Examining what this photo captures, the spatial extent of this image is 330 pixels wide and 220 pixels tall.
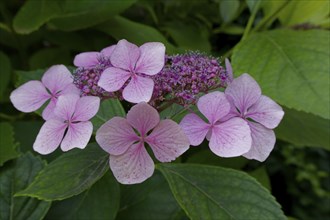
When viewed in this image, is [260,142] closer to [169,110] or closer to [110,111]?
[169,110]

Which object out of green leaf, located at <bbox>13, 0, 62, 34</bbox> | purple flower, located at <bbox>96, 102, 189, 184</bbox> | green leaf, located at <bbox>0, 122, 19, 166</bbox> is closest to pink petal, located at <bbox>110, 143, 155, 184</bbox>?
purple flower, located at <bbox>96, 102, 189, 184</bbox>

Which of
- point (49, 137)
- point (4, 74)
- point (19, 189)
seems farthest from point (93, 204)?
point (4, 74)

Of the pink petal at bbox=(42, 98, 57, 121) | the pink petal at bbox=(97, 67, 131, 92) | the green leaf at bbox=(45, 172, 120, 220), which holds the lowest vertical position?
the green leaf at bbox=(45, 172, 120, 220)

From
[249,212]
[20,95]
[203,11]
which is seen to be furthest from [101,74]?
[203,11]

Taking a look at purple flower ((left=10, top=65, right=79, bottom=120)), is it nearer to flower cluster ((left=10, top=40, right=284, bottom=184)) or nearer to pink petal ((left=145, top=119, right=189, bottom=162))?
flower cluster ((left=10, top=40, right=284, bottom=184))

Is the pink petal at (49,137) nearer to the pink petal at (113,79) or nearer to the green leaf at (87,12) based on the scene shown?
the pink petal at (113,79)

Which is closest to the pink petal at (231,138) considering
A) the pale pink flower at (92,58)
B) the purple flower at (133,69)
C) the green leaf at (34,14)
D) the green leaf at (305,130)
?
the purple flower at (133,69)
